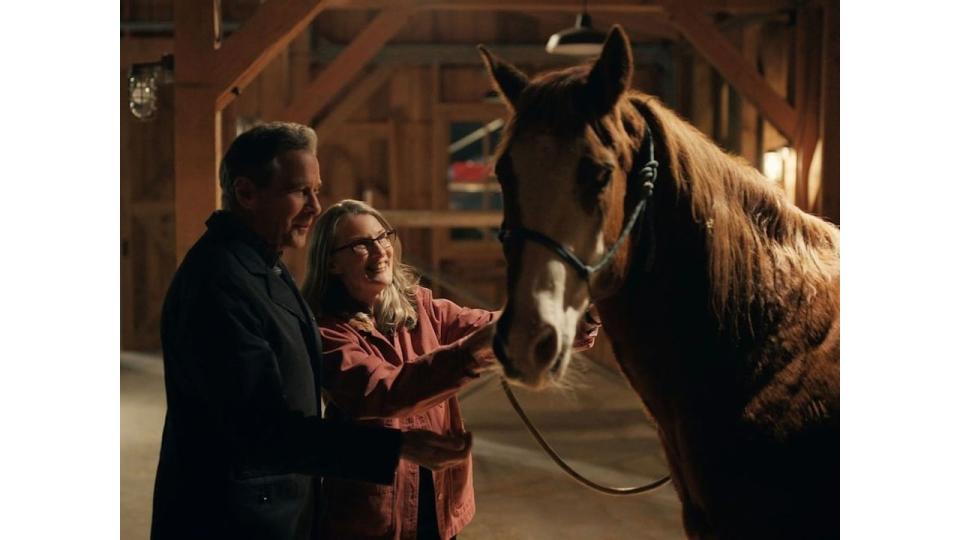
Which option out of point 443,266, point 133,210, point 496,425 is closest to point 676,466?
point 496,425

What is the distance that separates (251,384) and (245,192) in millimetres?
360

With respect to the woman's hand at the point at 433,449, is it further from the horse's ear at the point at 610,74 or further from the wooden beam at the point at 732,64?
the wooden beam at the point at 732,64

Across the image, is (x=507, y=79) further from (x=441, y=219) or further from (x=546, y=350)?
(x=441, y=219)

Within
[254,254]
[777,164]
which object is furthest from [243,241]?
[777,164]

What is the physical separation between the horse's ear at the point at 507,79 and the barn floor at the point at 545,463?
1454mm

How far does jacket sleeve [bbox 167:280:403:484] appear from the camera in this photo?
1.65 metres

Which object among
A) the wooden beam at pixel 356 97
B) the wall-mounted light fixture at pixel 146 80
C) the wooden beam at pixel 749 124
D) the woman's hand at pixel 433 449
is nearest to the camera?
the woman's hand at pixel 433 449

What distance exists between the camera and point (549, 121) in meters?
1.49

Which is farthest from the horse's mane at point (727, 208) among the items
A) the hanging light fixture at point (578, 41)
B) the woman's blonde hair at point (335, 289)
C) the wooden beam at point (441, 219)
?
the wooden beam at point (441, 219)

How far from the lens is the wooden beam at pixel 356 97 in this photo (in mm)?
9734

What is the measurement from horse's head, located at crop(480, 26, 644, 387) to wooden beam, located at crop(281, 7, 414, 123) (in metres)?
4.29

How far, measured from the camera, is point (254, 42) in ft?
12.1
